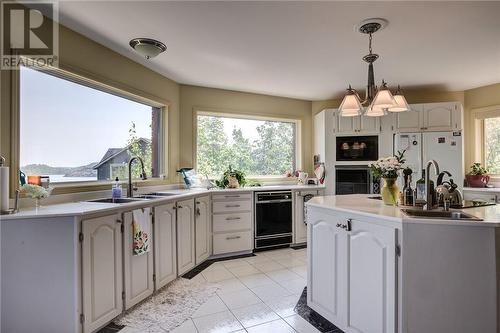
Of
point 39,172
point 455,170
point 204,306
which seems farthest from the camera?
point 455,170

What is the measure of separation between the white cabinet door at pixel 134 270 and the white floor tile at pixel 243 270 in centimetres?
99

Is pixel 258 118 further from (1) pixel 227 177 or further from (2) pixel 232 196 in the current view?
(2) pixel 232 196

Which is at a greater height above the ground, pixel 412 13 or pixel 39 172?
pixel 412 13

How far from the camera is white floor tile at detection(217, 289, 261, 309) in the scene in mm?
2516

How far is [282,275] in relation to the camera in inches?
125

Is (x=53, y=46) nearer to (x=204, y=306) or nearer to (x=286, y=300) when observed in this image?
(x=204, y=306)

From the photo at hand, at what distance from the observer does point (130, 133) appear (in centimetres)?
335

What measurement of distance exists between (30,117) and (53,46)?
1.99 feet

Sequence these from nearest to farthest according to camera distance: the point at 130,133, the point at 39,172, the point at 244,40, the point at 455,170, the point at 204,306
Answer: the point at 39,172, the point at 204,306, the point at 244,40, the point at 130,133, the point at 455,170

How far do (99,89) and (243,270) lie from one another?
2519 mm

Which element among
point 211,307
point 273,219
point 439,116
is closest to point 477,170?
point 439,116

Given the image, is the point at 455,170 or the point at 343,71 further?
the point at 455,170

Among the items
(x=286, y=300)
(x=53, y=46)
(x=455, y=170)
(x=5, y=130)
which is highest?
(x=53, y=46)

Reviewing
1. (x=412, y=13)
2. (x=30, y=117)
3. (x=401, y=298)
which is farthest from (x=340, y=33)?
(x=30, y=117)
